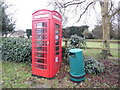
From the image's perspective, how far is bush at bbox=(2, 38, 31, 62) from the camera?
4.52m

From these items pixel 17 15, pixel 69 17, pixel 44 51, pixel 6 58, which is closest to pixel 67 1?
pixel 69 17

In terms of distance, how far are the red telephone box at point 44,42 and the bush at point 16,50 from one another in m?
1.44

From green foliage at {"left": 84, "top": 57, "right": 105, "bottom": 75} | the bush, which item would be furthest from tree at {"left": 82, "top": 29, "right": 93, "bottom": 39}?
the bush

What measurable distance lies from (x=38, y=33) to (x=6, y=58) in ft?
10.6

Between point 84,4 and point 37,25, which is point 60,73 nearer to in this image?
point 37,25

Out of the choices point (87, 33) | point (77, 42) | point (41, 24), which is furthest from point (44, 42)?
point (87, 33)

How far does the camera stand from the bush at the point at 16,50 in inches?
178

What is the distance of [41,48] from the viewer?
320cm

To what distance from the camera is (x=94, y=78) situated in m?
3.10

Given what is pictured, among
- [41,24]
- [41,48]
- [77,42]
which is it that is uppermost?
[41,24]

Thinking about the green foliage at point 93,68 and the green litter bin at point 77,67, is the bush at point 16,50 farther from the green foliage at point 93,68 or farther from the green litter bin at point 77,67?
the green foliage at point 93,68

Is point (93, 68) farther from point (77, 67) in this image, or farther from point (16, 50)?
point (16, 50)

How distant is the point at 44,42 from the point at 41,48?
0.28 m

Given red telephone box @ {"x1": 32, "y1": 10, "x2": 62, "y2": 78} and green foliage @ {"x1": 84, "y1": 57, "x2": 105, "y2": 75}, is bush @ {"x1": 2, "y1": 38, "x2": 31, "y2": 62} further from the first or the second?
green foliage @ {"x1": 84, "y1": 57, "x2": 105, "y2": 75}
